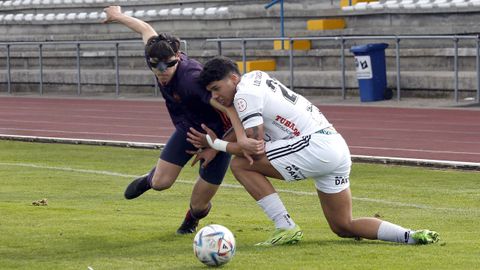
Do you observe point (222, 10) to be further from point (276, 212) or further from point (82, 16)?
point (276, 212)

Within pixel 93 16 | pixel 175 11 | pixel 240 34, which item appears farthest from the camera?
pixel 93 16

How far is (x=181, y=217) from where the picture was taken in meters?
11.9

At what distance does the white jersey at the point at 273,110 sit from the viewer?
9.28 metres

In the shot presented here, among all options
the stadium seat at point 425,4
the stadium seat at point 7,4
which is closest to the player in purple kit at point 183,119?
the stadium seat at point 425,4

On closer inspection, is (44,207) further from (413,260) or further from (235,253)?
(413,260)

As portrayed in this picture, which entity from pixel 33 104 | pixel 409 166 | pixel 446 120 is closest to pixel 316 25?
pixel 33 104

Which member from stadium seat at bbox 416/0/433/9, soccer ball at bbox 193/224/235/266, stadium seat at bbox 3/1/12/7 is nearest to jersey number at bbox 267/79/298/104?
soccer ball at bbox 193/224/235/266

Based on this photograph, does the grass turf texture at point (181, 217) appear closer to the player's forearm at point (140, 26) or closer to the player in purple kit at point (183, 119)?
the player in purple kit at point (183, 119)

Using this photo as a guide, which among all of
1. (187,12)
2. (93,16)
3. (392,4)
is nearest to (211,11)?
(187,12)

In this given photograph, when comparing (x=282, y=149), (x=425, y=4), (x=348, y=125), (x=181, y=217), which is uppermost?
(x=425, y=4)

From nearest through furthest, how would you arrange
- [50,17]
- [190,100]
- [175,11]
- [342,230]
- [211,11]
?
1. [342,230]
2. [190,100]
3. [211,11]
4. [175,11]
5. [50,17]

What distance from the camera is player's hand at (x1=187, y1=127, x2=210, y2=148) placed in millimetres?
9875

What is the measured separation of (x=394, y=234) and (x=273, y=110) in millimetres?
1327

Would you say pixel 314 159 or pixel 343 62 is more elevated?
pixel 314 159
